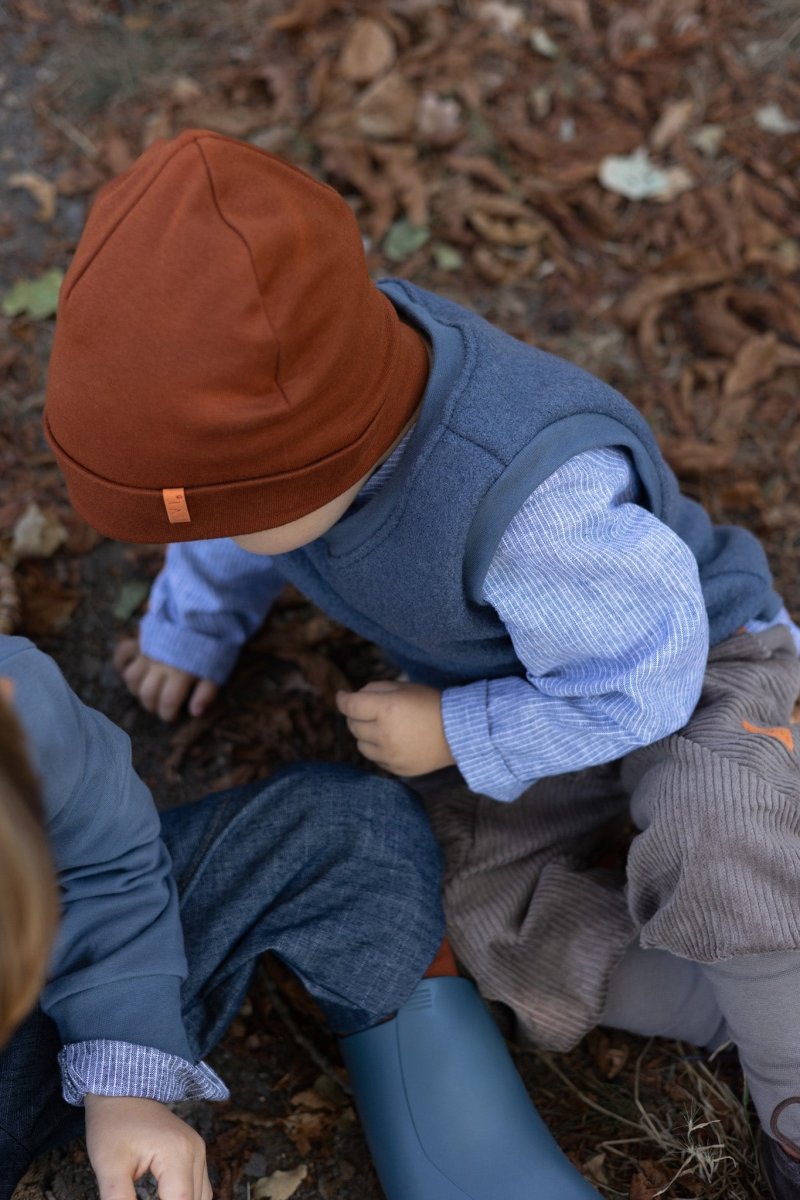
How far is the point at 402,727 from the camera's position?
5.62 ft

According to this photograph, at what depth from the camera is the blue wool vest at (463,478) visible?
1392 millimetres

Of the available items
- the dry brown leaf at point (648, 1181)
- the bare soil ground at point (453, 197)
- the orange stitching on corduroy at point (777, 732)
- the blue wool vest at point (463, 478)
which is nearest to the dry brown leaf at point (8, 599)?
the bare soil ground at point (453, 197)

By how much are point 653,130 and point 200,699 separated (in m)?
1.87

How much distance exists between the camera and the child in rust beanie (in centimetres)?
111

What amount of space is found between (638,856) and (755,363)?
1.35m

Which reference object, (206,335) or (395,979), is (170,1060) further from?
(206,335)

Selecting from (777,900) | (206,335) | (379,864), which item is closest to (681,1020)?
(777,900)

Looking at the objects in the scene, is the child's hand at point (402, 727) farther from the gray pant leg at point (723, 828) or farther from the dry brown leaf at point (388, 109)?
the dry brown leaf at point (388, 109)

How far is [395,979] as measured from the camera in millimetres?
1626

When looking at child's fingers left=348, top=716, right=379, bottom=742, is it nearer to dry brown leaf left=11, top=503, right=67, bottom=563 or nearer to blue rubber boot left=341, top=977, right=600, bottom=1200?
blue rubber boot left=341, top=977, right=600, bottom=1200

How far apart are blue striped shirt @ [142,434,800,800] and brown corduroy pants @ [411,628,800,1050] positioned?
115mm

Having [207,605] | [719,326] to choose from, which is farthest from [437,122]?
[207,605]

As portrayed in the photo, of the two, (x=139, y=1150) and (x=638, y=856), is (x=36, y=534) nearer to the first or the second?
(x=139, y=1150)

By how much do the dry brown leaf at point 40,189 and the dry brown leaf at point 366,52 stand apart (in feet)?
2.63
